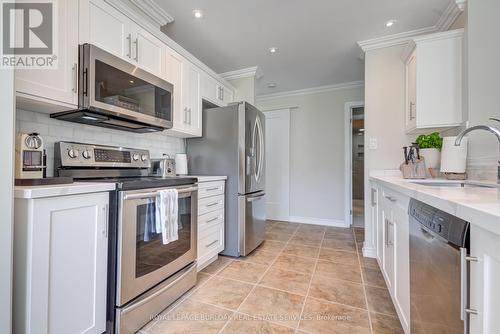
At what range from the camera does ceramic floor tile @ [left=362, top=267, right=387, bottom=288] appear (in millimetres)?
1949

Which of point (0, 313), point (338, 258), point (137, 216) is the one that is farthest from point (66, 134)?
point (338, 258)

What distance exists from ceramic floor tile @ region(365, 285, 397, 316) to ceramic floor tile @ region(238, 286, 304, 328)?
500mm

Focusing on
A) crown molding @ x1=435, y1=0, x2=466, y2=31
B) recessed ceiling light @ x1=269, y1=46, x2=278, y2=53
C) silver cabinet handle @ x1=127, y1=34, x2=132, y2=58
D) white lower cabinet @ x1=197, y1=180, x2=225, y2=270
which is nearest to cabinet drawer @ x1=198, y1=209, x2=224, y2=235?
white lower cabinet @ x1=197, y1=180, x2=225, y2=270

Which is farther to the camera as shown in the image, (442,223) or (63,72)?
(63,72)

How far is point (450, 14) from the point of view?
2078mm

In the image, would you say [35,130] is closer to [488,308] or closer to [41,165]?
[41,165]

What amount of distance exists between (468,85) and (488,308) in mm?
1967

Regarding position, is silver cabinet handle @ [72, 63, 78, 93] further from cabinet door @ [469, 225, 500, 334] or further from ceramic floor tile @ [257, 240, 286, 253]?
ceramic floor tile @ [257, 240, 286, 253]

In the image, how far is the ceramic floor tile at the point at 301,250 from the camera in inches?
103

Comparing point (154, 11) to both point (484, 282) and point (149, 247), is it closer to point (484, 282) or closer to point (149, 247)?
point (149, 247)

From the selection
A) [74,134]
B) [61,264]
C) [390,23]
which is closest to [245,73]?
[390,23]

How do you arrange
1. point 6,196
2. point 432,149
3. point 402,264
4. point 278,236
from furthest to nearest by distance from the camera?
point 278,236 → point 432,149 → point 402,264 → point 6,196

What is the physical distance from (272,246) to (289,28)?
99.2 inches

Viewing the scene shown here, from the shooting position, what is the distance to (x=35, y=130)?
1434mm
